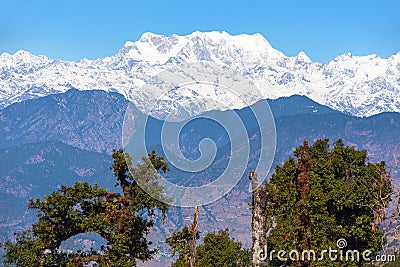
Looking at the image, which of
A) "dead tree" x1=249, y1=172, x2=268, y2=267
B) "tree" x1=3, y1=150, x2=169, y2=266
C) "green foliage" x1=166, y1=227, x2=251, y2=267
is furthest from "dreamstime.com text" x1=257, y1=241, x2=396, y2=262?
"green foliage" x1=166, y1=227, x2=251, y2=267

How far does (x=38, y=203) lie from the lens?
149ft

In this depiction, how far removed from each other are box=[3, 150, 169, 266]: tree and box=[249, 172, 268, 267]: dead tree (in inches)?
680

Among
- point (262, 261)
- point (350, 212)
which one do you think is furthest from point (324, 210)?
point (262, 261)

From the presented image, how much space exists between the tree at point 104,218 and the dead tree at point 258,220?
17.3 m

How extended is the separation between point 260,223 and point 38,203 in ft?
76.7
